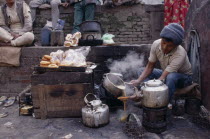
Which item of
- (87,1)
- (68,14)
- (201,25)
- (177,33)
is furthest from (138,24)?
(177,33)

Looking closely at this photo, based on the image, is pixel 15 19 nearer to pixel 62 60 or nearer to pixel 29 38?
pixel 29 38

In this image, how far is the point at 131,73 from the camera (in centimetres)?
554

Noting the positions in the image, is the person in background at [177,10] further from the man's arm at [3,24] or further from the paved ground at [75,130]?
the man's arm at [3,24]

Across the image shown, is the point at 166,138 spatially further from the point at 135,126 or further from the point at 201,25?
the point at 201,25

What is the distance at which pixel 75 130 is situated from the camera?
12.9ft

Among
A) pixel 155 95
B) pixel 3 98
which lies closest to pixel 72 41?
pixel 3 98

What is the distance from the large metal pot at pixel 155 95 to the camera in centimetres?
353

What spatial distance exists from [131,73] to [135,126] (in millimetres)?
2029

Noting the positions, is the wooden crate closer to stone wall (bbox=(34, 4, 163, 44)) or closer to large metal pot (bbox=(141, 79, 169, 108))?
large metal pot (bbox=(141, 79, 169, 108))

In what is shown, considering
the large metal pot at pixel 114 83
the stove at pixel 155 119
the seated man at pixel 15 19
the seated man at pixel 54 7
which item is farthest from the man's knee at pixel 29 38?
the stove at pixel 155 119

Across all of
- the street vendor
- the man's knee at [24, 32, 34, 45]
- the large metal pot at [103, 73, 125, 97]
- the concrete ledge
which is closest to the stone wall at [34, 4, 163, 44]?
the street vendor

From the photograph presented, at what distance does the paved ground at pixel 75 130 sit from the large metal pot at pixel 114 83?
59cm

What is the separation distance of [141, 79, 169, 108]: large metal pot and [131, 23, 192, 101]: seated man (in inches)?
20.2

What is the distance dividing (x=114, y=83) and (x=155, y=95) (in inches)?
42.5
